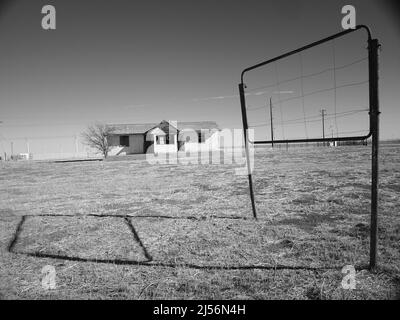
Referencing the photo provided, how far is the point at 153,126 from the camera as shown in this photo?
45906mm

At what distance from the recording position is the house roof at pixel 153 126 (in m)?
44.7

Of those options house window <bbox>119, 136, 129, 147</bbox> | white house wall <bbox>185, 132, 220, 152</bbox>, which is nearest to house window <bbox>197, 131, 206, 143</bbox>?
white house wall <bbox>185, 132, 220, 152</bbox>

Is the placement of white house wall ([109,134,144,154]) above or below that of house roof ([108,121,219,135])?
below

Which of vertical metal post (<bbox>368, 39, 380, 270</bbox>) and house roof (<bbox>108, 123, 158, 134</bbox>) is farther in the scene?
house roof (<bbox>108, 123, 158, 134</bbox>)

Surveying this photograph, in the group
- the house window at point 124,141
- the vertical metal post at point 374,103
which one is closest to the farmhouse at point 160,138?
the house window at point 124,141

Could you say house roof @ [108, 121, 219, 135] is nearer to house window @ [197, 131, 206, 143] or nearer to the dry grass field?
house window @ [197, 131, 206, 143]

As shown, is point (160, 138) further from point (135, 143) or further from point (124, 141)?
point (124, 141)

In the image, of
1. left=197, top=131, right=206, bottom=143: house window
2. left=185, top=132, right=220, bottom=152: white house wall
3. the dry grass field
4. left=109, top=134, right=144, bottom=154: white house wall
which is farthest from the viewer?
left=197, top=131, right=206, bottom=143: house window

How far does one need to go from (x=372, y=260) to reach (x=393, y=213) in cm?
287

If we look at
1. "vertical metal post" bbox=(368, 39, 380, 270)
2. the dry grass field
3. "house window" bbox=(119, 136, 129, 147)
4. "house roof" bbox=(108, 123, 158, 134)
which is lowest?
the dry grass field

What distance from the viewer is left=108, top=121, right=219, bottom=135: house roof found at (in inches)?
1759

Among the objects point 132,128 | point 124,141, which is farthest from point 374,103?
point 132,128
